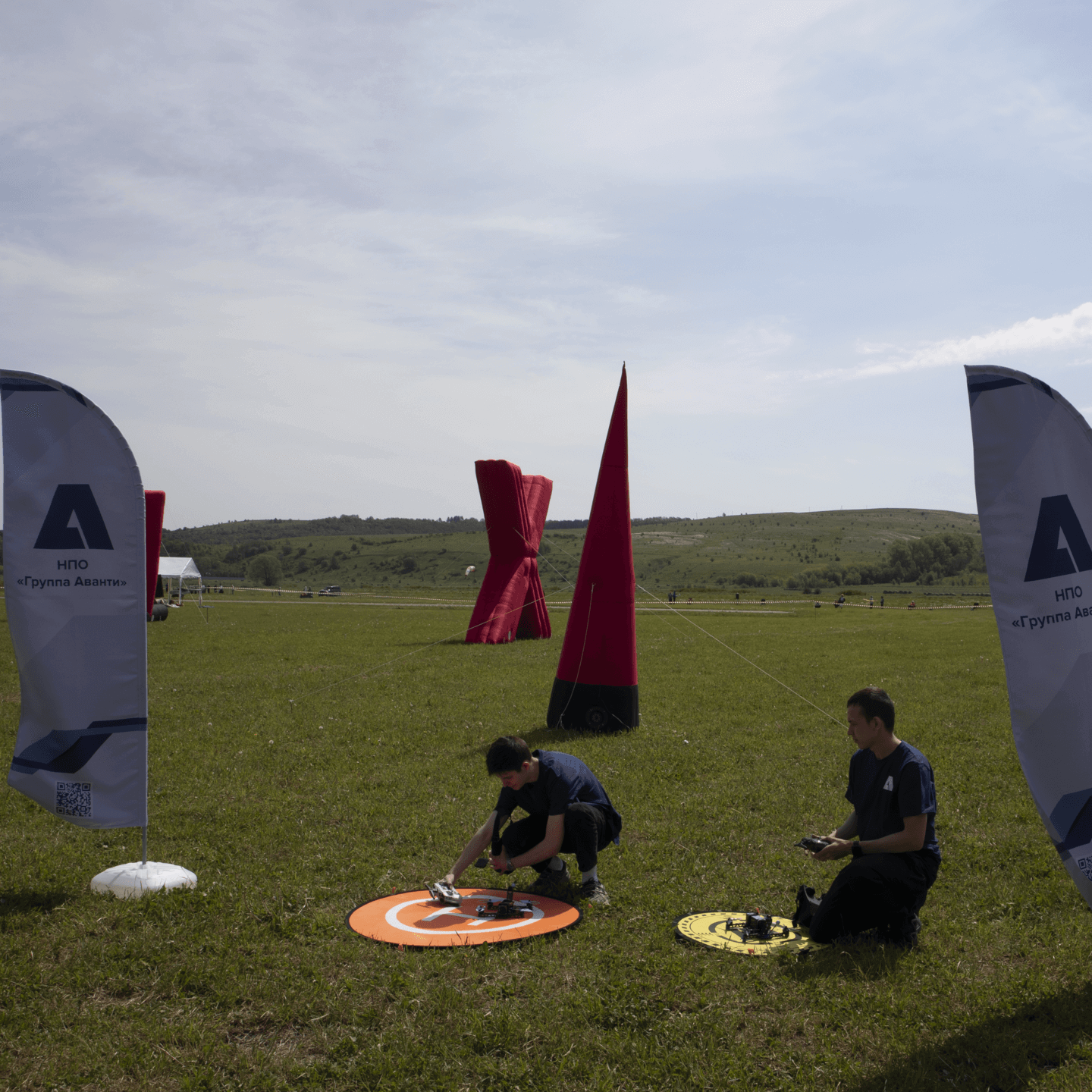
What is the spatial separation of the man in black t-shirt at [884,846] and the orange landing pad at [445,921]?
1592 millimetres

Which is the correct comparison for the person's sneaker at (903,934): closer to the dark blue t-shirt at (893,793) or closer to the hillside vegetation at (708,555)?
the dark blue t-shirt at (893,793)

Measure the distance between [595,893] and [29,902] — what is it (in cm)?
382

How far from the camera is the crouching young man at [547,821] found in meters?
5.56

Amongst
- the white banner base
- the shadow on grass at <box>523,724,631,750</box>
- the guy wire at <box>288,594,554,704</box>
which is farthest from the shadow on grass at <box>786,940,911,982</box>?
the guy wire at <box>288,594,554,704</box>

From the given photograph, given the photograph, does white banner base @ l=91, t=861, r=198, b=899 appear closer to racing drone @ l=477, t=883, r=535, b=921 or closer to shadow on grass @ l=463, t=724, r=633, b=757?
racing drone @ l=477, t=883, r=535, b=921

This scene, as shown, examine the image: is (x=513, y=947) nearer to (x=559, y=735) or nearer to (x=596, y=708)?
(x=559, y=735)

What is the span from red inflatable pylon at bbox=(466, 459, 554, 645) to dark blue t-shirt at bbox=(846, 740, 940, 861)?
1910 cm

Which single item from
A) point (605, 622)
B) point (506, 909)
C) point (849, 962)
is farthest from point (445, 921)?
point (605, 622)

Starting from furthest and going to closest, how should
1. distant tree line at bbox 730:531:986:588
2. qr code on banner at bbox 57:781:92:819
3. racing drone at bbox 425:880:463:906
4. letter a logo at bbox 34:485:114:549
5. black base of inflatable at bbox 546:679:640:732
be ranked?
distant tree line at bbox 730:531:986:588, black base of inflatable at bbox 546:679:640:732, qr code on banner at bbox 57:781:92:819, letter a logo at bbox 34:485:114:549, racing drone at bbox 425:880:463:906

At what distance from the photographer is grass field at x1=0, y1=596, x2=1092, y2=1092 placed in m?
3.84

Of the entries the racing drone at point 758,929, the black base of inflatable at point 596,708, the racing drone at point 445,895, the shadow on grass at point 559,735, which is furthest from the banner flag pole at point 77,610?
the black base of inflatable at point 596,708

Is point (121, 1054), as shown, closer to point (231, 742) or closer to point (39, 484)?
point (39, 484)

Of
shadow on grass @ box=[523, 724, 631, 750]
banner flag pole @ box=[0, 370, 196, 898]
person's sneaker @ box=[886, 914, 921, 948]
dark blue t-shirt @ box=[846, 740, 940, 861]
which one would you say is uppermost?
banner flag pole @ box=[0, 370, 196, 898]

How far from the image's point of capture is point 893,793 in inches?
191
